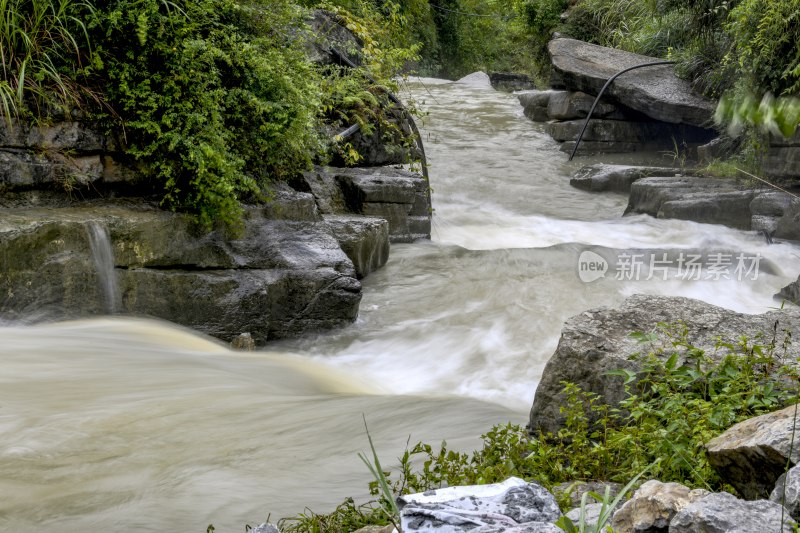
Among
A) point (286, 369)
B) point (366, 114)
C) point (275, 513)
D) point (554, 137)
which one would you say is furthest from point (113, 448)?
point (554, 137)

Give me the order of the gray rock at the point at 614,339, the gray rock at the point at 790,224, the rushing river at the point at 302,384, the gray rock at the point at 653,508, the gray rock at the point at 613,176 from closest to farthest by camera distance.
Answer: the gray rock at the point at 653,508 → the rushing river at the point at 302,384 → the gray rock at the point at 614,339 → the gray rock at the point at 790,224 → the gray rock at the point at 613,176

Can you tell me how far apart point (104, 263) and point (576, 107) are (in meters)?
11.5

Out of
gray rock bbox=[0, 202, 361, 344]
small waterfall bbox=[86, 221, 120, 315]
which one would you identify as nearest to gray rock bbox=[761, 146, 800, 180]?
gray rock bbox=[0, 202, 361, 344]

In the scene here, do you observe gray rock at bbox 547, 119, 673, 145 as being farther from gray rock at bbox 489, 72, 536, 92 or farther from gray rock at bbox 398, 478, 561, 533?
gray rock at bbox 398, 478, 561, 533

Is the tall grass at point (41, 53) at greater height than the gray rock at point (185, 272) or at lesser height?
greater

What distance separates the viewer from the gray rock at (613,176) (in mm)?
12203

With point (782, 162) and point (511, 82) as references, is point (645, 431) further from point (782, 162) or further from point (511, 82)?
point (511, 82)

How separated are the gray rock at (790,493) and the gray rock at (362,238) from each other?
5.39 m

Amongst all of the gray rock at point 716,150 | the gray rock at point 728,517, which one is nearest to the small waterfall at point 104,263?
the gray rock at point 728,517

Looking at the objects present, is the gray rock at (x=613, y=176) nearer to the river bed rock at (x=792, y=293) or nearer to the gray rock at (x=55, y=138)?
the river bed rock at (x=792, y=293)

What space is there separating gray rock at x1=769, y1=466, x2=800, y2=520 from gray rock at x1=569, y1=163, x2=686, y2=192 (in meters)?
10.5

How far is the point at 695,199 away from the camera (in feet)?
33.6

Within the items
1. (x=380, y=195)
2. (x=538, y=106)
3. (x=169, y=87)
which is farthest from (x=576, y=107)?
(x=169, y=87)

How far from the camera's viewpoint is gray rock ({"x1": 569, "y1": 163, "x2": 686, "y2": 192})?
12203 millimetres
